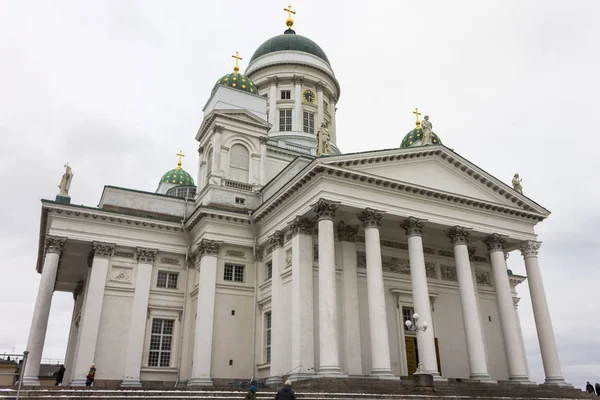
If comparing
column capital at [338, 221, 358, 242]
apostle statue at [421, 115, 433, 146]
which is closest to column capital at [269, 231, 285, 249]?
column capital at [338, 221, 358, 242]

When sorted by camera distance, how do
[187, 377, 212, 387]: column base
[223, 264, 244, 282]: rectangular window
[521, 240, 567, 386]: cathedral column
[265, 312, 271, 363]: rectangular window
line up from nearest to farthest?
[187, 377, 212, 387]: column base
[521, 240, 567, 386]: cathedral column
[265, 312, 271, 363]: rectangular window
[223, 264, 244, 282]: rectangular window

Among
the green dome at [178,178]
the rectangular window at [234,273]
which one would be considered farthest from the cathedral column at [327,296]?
the green dome at [178,178]

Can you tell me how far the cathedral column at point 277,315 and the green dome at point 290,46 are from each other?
2092 cm

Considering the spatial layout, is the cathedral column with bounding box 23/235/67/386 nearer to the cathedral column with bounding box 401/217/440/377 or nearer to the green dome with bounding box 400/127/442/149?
the cathedral column with bounding box 401/217/440/377

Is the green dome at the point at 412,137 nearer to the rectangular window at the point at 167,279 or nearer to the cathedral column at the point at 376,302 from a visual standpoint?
the cathedral column at the point at 376,302

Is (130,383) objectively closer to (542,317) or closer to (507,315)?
(507,315)

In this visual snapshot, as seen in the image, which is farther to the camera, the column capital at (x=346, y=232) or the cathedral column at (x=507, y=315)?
the column capital at (x=346, y=232)

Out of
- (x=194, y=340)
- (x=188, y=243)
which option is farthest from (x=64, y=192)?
(x=194, y=340)

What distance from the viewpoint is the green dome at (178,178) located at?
3965 cm

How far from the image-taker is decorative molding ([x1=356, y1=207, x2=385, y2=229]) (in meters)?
21.3

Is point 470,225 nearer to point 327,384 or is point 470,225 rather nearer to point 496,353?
point 496,353

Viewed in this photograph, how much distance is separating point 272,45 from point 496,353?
91.5 feet

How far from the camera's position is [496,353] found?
2573 cm

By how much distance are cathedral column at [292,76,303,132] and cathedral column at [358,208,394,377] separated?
53.9 feet
